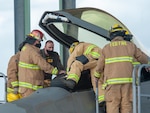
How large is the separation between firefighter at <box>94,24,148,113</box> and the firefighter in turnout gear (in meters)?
0.23

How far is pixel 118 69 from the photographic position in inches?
204

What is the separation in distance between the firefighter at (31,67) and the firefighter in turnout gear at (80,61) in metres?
0.90

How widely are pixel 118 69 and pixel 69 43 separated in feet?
5.46

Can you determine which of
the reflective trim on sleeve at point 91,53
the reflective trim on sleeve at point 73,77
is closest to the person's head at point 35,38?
the reflective trim on sleeve at point 91,53

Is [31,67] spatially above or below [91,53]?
below

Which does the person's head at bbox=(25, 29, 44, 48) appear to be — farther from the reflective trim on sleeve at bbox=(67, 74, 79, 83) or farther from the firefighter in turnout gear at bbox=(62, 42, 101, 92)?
the reflective trim on sleeve at bbox=(67, 74, 79, 83)

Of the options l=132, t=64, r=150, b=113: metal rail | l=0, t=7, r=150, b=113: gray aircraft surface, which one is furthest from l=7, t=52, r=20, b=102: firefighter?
l=132, t=64, r=150, b=113: metal rail

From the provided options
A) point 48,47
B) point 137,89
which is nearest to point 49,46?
point 48,47

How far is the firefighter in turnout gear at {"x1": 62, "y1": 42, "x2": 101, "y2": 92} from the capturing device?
5.27 meters

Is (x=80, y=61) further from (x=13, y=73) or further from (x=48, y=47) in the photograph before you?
(x=13, y=73)

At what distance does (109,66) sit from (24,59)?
6.58 ft

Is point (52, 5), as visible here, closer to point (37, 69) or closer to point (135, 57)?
point (37, 69)

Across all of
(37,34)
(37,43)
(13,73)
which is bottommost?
(13,73)

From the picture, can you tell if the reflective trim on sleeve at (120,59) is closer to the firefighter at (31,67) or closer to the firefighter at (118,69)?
the firefighter at (118,69)
